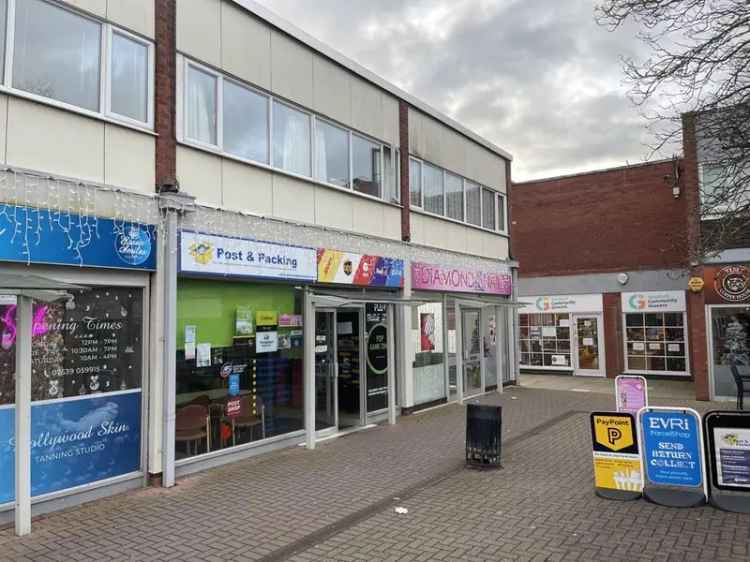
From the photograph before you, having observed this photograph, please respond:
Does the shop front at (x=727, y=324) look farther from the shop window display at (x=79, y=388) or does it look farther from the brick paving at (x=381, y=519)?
the shop window display at (x=79, y=388)

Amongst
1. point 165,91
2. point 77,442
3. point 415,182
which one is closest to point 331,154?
point 415,182

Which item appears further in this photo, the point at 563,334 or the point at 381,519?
the point at 563,334

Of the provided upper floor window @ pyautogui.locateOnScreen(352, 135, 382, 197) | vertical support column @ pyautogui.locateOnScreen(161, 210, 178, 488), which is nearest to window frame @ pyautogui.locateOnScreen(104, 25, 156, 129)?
vertical support column @ pyautogui.locateOnScreen(161, 210, 178, 488)

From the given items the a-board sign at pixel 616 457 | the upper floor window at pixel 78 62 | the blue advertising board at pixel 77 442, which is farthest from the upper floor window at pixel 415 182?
the blue advertising board at pixel 77 442

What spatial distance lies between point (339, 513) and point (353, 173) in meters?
6.87

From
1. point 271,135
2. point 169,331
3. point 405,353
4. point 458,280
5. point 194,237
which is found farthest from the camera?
point 458,280

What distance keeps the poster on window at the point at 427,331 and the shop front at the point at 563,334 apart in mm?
7669

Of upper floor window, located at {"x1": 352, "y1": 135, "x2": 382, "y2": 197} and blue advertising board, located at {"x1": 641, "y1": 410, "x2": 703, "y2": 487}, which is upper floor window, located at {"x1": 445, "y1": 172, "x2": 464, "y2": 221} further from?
blue advertising board, located at {"x1": 641, "y1": 410, "x2": 703, "y2": 487}

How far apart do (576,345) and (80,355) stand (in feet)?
57.0

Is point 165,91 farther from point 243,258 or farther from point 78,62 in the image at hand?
point 243,258

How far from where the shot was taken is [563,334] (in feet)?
68.4

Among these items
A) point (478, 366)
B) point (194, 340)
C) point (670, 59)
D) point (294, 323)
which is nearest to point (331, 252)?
point (294, 323)

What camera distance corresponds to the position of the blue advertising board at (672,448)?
6559 millimetres

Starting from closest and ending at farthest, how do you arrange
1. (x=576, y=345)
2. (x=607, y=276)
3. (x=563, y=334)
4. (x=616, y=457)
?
(x=616, y=457) → (x=607, y=276) → (x=576, y=345) → (x=563, y=334)
